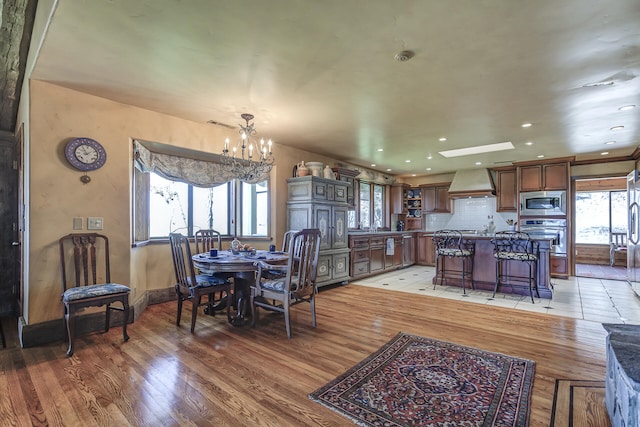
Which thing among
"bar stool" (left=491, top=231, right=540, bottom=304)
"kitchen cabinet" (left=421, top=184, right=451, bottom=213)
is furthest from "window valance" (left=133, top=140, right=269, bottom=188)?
"kitchen cabinet" (left=421, top=184, right=451, bottom=213)

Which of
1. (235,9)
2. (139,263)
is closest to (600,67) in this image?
(235,9)

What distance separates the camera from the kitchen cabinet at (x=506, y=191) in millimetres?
7035

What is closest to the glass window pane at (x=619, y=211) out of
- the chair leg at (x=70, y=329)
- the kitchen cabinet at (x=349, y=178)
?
the kitchen cabinet at (x=349, y=178)

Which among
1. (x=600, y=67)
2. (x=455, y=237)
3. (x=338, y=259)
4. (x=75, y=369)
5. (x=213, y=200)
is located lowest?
(x=75, y=369)

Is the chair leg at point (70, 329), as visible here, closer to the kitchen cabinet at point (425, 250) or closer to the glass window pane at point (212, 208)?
the glass window pane at point (212, 208)

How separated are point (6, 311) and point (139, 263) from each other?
5.38ft

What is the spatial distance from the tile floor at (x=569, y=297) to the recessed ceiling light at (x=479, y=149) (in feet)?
8.26

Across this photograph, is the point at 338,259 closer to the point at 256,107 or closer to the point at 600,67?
the point at 256,107

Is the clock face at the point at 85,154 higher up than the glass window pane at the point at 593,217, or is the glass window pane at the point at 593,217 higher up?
the clock face at the point at 85,154

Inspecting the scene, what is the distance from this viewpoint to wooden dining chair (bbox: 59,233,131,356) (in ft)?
8.82

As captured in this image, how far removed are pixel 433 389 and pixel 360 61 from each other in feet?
8.26

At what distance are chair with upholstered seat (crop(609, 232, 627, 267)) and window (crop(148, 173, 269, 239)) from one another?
8.65 m

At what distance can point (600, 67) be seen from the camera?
262cm

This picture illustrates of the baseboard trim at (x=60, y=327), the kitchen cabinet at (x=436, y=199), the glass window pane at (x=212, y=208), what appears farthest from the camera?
the kitchen cabinet at (x=436, y=199)
